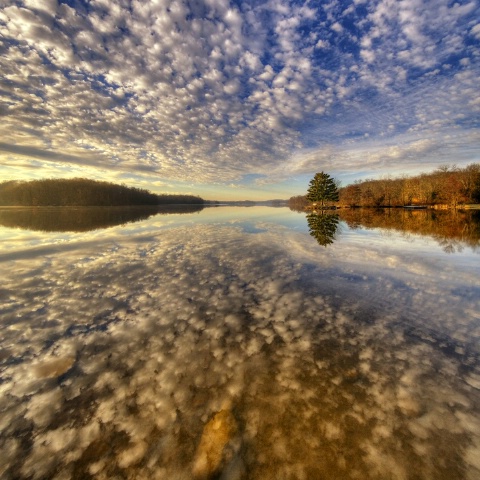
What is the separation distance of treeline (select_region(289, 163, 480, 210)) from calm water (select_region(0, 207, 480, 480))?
9012 cm

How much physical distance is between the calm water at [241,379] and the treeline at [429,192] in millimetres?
90122

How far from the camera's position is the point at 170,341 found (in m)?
5.27

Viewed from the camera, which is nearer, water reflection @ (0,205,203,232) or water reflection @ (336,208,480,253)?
water reflection @ (336,208,480,253)

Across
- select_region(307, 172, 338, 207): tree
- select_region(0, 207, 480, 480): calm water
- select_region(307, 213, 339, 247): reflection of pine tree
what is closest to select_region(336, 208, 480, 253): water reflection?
select_region(307, 213, 339, 247): reflection of pine tree

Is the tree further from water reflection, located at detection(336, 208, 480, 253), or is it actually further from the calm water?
the calm water

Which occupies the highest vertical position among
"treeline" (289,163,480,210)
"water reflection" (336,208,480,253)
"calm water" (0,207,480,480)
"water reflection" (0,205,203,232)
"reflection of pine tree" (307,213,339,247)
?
"treeline" (289,163,480,210)

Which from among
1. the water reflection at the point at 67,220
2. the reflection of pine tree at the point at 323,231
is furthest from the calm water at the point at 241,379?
the water reflection at the point at 67,220

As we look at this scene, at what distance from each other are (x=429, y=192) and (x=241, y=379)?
106 meters

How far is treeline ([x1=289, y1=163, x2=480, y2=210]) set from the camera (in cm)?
7388

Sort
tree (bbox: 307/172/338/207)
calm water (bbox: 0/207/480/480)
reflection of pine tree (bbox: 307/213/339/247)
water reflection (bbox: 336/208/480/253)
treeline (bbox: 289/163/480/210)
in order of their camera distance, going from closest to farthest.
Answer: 1. calm water (bbox: 0/207/480/480)
2. water reflection (bbox: 336/208/480/253)
3. reflection of pine tree (bbox: 307/213/339/247)
4. treeline (bbox: 289/163/480/210)
5. tree (bbox: 307/172/338/207)

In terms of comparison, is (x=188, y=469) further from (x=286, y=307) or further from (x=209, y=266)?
(x=209, y=266)

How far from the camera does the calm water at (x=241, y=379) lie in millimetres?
2793

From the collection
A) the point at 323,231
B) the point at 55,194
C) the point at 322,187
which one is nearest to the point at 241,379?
the point at 323,231

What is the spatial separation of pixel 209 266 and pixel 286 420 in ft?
27.4
